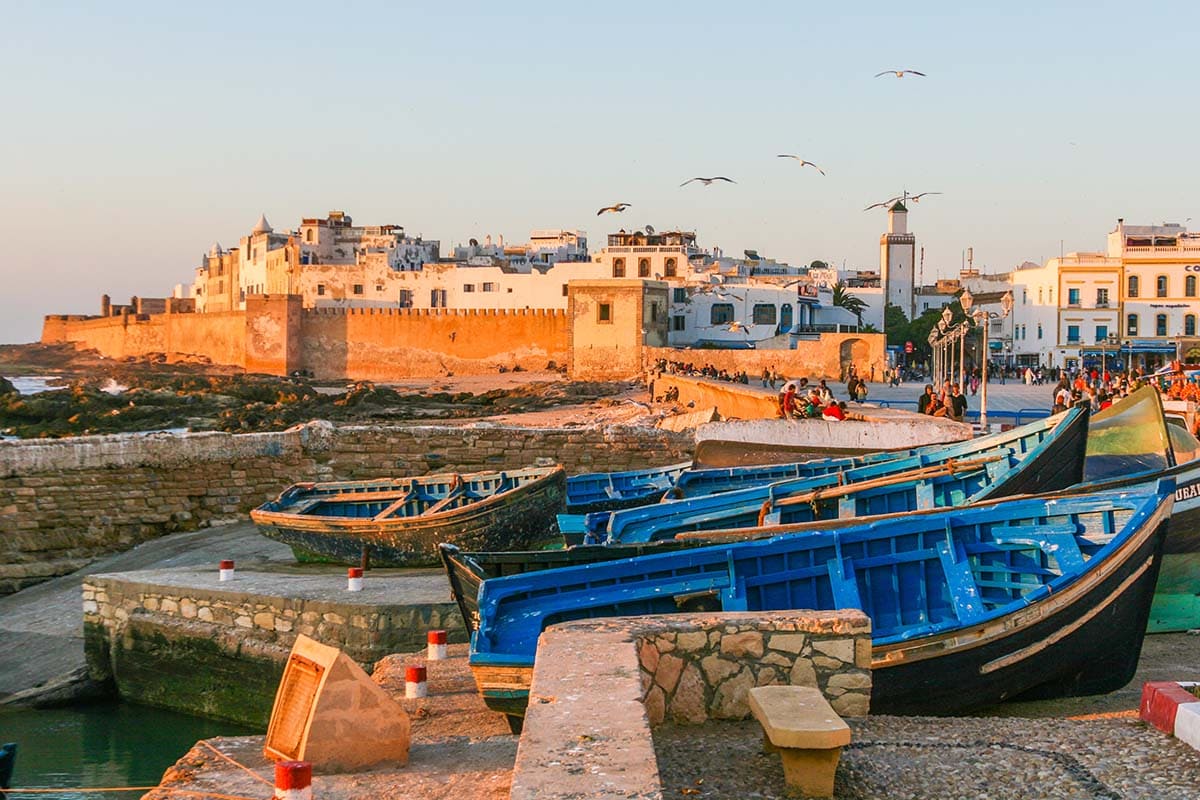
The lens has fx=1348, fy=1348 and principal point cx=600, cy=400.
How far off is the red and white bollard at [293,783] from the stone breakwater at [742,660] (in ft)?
4.70

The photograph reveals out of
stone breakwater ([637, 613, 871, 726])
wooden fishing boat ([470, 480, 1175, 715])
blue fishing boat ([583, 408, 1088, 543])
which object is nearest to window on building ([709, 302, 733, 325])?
blue fishing boat ([583, 408, 1088, 543])

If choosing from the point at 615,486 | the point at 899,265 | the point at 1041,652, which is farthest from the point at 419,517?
the point at 899,265

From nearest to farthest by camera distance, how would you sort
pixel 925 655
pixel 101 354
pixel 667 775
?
pixel 667 775, pixel 925 655, pixel 101 354

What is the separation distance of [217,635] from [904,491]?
210 inches

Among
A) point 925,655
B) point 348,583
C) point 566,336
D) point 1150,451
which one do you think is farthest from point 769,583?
point 566,336

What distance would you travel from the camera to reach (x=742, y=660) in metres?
5.43

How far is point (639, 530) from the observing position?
9844 mm

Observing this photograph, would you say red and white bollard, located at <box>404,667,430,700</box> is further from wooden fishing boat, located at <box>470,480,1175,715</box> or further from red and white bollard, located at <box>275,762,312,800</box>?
red and white bollard, located at <box>275,762,312,800</box>

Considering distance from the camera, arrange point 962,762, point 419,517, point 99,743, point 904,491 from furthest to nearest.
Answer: point 419,517 → point 904,491 → point 99,743 → point 962,762

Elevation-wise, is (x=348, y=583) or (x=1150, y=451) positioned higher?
(x=1150, y=451)

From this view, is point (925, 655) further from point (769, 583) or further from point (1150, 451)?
point (1150, 451)

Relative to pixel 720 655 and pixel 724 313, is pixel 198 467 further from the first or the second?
pixel 724 313

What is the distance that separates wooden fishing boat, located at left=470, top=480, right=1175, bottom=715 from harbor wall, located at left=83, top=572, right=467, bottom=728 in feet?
10.0

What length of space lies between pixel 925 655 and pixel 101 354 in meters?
87.4
